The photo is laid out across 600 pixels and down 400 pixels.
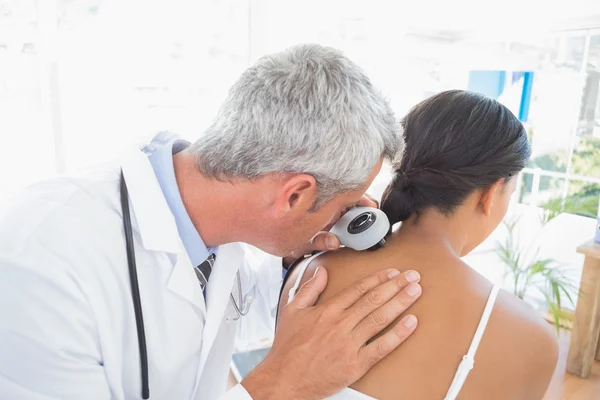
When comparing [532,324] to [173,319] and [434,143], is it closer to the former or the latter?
[434,143]

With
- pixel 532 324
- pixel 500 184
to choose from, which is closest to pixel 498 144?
pixel 500 184

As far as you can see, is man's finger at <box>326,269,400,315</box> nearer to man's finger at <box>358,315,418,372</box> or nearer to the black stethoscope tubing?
man's finger at <box>358,315,418,372</box>

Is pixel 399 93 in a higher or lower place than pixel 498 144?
lower

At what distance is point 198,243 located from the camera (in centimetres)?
108

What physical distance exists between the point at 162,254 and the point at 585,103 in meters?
3.07

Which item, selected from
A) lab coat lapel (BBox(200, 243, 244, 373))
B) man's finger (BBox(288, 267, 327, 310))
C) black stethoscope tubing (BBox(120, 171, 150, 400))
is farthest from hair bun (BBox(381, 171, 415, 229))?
black stethoscope tubing (BBox(120, 171, 150, 400))

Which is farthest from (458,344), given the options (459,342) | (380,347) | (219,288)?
(219,288)

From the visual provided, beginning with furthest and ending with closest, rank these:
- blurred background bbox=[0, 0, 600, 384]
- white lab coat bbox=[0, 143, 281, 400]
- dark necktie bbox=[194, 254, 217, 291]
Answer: blurred background bbox=[0, 0, 600, 384], dark necktie bbox=[194, 254, 217, 291], white lab coat bbox=[0, 143, 281, 400]

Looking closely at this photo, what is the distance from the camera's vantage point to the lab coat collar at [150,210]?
3.19ft

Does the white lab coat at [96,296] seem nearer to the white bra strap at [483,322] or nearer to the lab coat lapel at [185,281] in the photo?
the lab coat lapel at [185,281]

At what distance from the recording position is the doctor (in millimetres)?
835

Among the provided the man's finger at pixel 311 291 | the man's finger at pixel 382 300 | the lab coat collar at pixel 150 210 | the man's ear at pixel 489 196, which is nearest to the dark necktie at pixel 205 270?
the lab coat collar at pixel 150 210

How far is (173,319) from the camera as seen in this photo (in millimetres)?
1006

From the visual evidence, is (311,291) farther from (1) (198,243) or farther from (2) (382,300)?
(1) (198,243)
